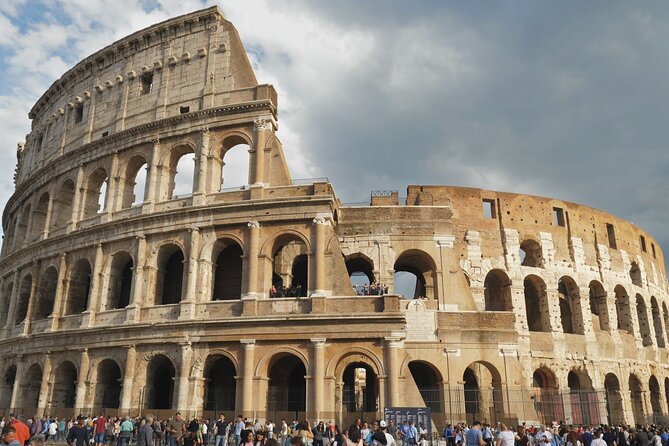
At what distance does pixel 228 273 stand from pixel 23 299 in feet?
37.6

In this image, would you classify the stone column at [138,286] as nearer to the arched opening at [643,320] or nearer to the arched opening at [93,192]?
the arched opening at [93,192]

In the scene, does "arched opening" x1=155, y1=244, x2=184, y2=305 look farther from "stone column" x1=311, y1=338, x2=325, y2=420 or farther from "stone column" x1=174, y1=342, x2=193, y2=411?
"stone column" x1=311, y1=338, x2=325, y2=420

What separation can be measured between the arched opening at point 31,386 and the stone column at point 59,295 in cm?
220

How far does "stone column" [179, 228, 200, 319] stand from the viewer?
1880 centimetres

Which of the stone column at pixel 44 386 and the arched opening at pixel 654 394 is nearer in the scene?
the stone column at pixel 44 386

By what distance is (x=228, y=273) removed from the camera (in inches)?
830

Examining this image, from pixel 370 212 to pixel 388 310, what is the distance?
5.14 meters

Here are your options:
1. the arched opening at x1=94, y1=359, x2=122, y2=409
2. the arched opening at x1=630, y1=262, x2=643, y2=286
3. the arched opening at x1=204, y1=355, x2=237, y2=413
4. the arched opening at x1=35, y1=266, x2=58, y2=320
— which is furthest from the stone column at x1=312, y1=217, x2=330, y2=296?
the arched opening at x1=630, y1=262, x2=643, y2=286

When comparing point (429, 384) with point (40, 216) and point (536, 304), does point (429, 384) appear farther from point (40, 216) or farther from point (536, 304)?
point (40, 216)

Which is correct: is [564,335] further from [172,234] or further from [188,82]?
[188,82]

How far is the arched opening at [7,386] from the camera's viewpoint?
23812 millimetres

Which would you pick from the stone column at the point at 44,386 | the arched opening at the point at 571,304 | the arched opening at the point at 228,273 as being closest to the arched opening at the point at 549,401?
the arched opening at the point at 571,304

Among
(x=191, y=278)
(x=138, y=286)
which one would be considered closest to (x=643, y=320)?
(x=191, y=278)

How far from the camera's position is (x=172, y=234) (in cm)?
2027
